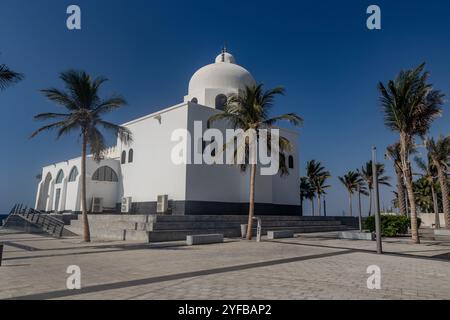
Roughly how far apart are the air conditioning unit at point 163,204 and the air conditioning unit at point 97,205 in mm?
6789

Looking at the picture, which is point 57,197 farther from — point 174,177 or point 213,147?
point 213,147

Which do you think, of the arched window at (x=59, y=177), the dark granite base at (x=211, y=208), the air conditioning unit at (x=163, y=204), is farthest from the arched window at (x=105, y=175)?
the air conditioning unit at (x=163, y=204)

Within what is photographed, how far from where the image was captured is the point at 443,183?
1135 inches

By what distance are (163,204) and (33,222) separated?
10381 mm

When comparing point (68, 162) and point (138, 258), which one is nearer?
point (138, 258)

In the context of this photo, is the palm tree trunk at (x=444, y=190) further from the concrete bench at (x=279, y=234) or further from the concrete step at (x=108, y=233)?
the concrete step at (x=108, y=233)

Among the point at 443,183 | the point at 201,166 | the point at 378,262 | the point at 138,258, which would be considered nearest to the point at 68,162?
the point at 201,166

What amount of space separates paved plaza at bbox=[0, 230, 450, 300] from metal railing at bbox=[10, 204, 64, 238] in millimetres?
9554

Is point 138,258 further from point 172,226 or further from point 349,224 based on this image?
point 349,224

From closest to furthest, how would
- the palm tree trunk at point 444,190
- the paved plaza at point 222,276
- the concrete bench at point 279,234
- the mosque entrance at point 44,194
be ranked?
the paved plaza at point 222,276 → the concrete bench at point 279,234 → the palm tree trunk at point 444,190 → the mosque entrance at point 44,194

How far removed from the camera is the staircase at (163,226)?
17312 millimetres

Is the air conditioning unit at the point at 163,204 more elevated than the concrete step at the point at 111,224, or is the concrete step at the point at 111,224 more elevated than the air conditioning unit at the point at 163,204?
the air conditioning unit at the point at 163,204

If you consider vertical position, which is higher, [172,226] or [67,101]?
[67,101]
